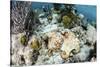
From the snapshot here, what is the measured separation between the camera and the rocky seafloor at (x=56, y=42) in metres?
2.05

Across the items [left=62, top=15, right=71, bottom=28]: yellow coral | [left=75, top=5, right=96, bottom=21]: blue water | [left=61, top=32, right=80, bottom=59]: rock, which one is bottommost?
[left=61, top=32, right=80, bottom=59]: rock

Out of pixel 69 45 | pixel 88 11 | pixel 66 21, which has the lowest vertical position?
pixel 69 45

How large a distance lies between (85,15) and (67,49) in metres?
0.47

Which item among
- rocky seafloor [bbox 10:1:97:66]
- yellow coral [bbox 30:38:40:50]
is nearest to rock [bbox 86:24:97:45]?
rocky seafloor [bbox 10:1:97:66]

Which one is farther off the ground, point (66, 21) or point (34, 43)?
point (66, 21)

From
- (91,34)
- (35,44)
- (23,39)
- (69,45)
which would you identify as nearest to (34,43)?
(35,44)

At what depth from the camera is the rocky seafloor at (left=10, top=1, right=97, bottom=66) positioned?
2.05 meters

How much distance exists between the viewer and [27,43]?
2.08 metres

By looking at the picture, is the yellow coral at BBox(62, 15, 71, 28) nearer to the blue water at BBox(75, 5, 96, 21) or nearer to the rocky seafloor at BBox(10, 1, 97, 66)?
the rocky seafloor at BBox(10, 1, 97, 66)

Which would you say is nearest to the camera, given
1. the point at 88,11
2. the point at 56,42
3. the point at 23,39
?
the point at 23,39

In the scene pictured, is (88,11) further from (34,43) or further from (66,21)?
(34,43)

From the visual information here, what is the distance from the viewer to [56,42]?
86.2 inches
